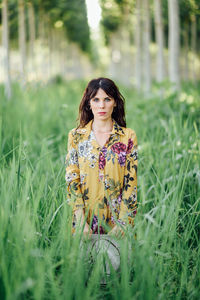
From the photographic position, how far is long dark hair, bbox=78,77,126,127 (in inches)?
81.2

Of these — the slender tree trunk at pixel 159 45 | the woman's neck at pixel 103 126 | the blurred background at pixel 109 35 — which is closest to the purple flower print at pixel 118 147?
the woman's neck at pixel 103 126

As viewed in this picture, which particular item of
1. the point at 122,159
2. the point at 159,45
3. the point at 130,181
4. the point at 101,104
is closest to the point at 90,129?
the point at 101,104

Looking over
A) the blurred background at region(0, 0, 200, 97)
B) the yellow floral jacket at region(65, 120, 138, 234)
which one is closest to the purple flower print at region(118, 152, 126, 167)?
the yellow floral jacket at region(65, 120, 138, 234)

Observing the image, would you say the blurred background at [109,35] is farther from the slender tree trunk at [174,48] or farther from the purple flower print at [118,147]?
the purple flower print at [118,147]

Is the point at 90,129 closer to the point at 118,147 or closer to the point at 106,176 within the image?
the point at 118,147

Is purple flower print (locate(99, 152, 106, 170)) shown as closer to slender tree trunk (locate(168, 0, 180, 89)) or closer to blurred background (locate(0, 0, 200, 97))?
blurred background (locate(0, 0, 200, 97))

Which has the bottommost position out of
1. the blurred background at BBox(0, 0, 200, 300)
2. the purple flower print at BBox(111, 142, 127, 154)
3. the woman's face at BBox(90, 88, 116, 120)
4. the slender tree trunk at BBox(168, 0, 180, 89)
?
the blurred background at BBox(0, 0, 200, 300)

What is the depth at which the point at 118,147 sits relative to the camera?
2039 mm

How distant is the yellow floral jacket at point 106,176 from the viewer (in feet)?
6.57

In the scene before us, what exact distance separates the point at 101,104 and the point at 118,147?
0.96ft

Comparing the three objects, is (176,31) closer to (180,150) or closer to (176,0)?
(176,0)

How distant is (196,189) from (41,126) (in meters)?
2.90

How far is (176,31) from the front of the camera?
6.73m

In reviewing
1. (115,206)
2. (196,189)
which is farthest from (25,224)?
(196,189)
